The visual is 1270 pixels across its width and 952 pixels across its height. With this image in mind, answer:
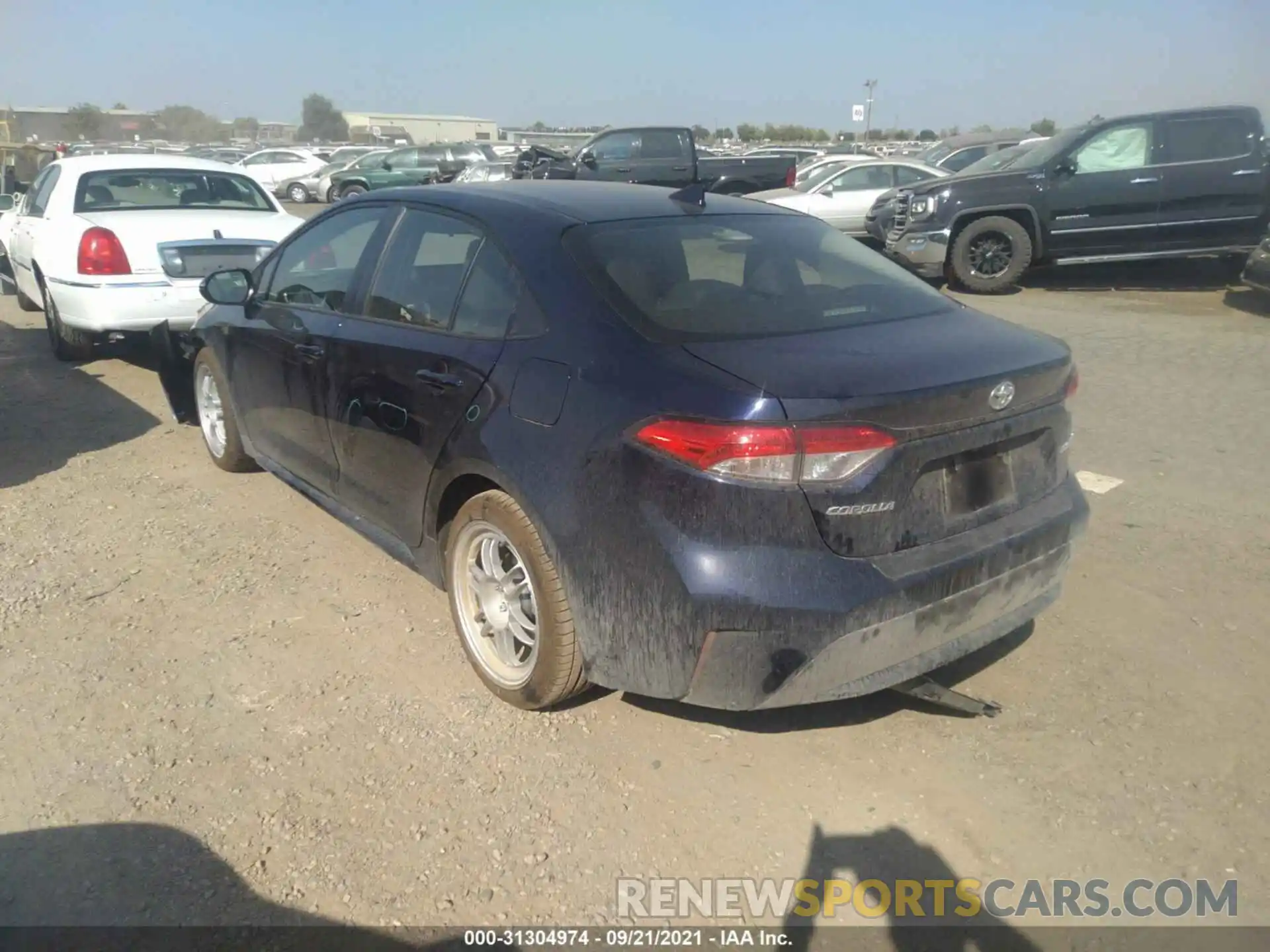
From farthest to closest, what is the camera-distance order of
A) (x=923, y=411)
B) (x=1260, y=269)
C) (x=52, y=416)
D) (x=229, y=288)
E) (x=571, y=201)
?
1. (x=1260, y=269)
2. (x=52, y=416)
3. (x=229, y=288)
4. (x=571, y=201)
5. (x=923, y=411)

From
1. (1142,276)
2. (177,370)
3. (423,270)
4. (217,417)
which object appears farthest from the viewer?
(1142,276)

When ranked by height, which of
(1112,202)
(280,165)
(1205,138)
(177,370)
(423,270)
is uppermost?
(1205,138)

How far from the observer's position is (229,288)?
188 inches

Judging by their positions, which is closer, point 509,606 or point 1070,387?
point 1070,387

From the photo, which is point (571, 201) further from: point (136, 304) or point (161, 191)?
point (161, 191)

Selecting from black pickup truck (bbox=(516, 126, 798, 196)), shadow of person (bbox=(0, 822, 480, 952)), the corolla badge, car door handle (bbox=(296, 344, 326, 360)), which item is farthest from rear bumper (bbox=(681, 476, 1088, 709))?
black pickup truck (bbox=(516, 126, 798, 196))

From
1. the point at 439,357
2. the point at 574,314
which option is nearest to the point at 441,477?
the point at 439,357

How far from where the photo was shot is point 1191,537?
15.0ft

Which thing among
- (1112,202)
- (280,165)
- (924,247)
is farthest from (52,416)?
(280,165)

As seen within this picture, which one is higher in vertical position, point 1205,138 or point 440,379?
point 1205,138

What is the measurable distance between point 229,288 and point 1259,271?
988 cm

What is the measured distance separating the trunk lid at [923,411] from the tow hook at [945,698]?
592 mm

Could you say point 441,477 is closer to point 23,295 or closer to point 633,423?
point 633,423

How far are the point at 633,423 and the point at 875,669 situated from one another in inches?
37.4
